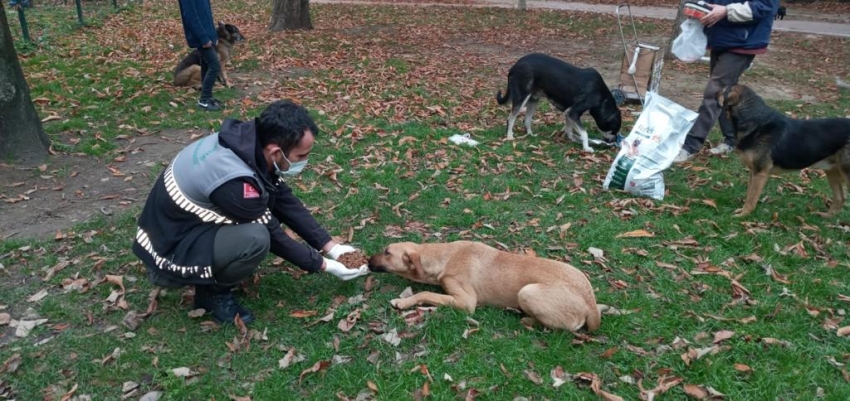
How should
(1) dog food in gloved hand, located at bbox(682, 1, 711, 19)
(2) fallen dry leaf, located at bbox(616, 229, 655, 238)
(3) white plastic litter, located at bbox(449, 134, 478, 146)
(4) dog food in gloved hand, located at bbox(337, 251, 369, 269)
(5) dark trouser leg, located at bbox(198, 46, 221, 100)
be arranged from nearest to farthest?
(4) dog food in gloved hand, located at bbox(337, 251, 369, 269), (2) fallen dry leaf, located at bbox(616, 229, 655, 238), (1) dog food in gloved hand, located at bbox(682, 1, 711, 19), (3) white plastic litter, located at bbox(449, 134, 478, 146), (5) dark trouser leg, located at bbox(198, 46, 221, 100)

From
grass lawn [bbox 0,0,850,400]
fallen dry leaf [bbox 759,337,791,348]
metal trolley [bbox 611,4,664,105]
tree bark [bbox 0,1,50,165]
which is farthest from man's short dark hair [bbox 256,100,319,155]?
metal trolley [bbox 611,4,664,105]

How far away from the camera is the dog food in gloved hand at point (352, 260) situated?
418 centimetres

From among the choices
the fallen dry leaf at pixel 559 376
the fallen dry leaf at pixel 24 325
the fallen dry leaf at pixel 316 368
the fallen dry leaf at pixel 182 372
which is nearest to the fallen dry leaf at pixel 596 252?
the fallen dry leaf at pixel 559 376

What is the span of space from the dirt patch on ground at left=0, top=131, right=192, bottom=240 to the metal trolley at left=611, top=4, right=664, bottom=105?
6956 millimetres

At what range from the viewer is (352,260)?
4.21 metres

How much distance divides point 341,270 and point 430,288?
0.72 meters

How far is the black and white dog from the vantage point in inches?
280

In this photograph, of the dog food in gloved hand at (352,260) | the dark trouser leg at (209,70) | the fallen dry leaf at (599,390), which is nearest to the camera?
the fallen dry leaf at (599,390)

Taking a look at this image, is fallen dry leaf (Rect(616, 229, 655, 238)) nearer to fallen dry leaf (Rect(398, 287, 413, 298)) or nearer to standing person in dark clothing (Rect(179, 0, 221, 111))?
fallen dry leaf (Rect(398, 287, 413, 298))

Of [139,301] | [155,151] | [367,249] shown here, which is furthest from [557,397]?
[155,151]

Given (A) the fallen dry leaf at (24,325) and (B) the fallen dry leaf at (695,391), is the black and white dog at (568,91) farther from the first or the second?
(A) the fallen dry leaf at (24,325)

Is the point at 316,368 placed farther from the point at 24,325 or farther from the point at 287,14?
the point at 287,14

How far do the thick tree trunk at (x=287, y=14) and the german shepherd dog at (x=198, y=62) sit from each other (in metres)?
5.04

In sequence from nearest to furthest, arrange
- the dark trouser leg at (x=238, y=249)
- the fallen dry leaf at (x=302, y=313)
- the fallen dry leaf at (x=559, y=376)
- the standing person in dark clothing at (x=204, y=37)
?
the fallen dry leaf at (x=559, y=376) < the dark trouser leg at (x=238, y=249) < the fallen dry leaf at (x=302, y=313) < the standing person in dark clothing at (x=204, y=37)
